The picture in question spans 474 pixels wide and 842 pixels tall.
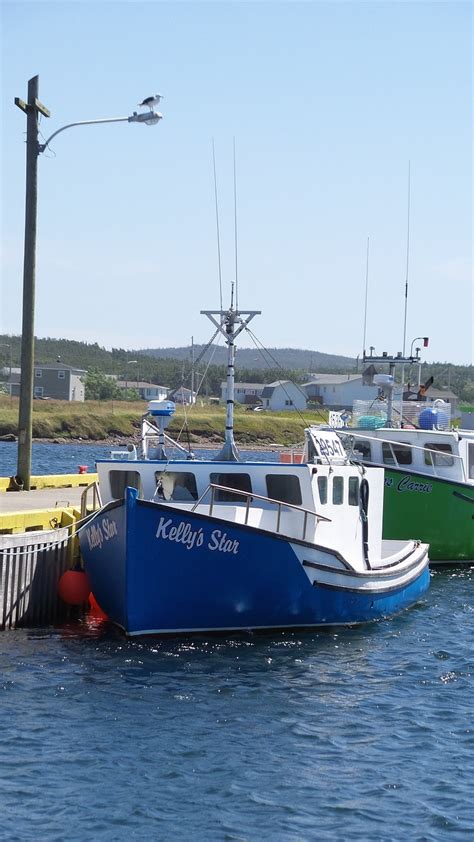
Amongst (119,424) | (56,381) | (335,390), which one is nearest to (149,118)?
(119,424)

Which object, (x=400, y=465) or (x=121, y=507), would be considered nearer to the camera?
(x=121, y=507)

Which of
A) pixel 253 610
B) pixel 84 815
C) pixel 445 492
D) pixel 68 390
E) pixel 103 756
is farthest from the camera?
pixel 68 390

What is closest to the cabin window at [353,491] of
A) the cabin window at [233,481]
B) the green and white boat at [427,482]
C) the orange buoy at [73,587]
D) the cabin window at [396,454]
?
the cabin window at [233,481]

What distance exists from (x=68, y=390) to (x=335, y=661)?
375 feet

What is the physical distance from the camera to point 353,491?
68.3 feet

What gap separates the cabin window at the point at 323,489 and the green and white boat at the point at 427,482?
7937 mm

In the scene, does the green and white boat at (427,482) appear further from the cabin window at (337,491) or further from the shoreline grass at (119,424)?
the shoreline grass at (119,424)

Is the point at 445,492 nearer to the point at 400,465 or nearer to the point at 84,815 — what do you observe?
the point at 400,465

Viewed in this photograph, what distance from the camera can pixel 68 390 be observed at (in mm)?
130000

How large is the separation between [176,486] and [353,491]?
342cm

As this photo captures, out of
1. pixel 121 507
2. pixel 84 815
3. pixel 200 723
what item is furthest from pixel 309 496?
pixel 84 815

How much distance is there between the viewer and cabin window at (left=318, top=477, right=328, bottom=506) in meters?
19.7

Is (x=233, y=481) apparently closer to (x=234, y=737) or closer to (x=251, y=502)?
(x=251, y=502)

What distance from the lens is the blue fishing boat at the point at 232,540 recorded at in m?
17.4
